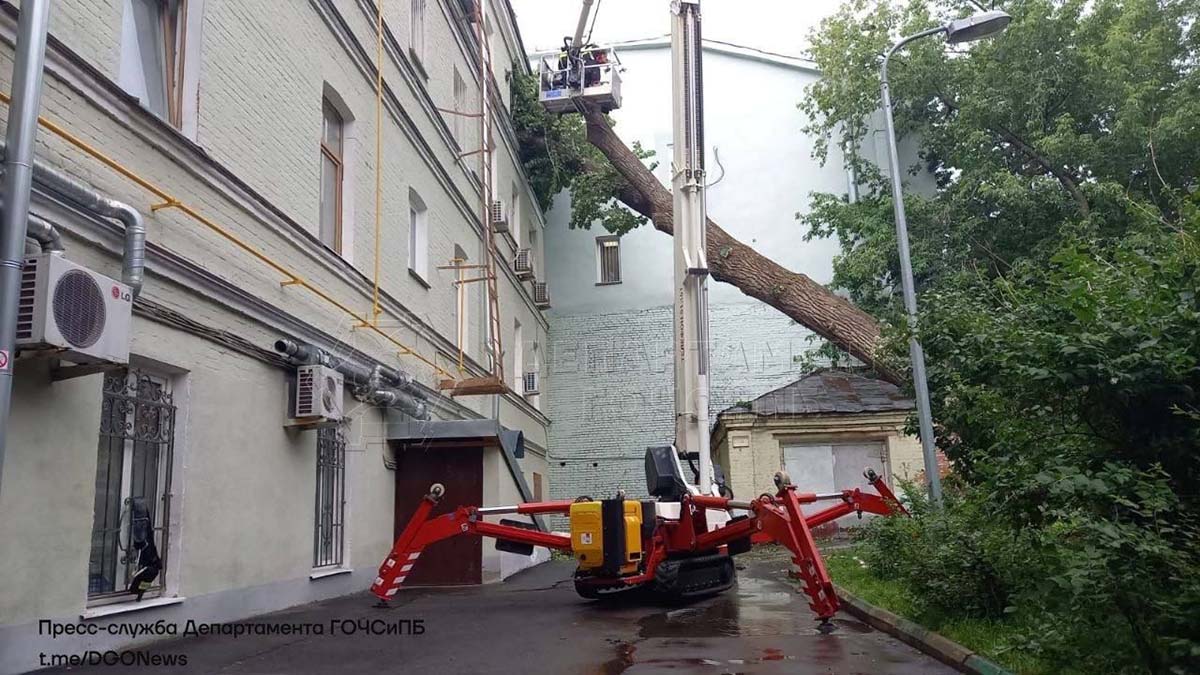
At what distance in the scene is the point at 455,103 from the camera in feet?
58.1

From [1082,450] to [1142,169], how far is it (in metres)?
15.5

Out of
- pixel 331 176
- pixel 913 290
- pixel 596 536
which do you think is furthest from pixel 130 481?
pixel 913 290

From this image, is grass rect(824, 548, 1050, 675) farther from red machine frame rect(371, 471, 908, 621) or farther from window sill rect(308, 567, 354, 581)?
window sill rect(308, 567, 354, 581)

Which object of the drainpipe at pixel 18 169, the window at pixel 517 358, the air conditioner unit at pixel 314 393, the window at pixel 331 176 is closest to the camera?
the drainpipe at pixel 18 169

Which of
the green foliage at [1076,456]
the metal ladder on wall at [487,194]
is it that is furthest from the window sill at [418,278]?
the green foliage at [1076,456]

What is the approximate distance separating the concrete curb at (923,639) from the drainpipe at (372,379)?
605 cm

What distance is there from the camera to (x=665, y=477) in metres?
11.3

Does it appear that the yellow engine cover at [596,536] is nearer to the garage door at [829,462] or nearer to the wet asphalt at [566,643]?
the wet asphalt at [566,643]

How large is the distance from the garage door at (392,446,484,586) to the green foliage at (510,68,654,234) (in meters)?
10.7

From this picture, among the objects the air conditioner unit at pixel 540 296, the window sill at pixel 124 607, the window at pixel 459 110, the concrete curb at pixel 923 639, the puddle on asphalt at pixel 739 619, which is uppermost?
the window at pixel 459 110

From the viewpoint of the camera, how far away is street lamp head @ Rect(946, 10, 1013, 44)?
12391 millimetres

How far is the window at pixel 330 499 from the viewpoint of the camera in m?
11.1

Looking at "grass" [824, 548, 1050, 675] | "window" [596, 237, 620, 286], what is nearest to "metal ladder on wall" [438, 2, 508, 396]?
"grass" [824, 548, 1050, 675]

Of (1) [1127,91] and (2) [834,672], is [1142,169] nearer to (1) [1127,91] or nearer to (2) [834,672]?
(1) [1127,91]
